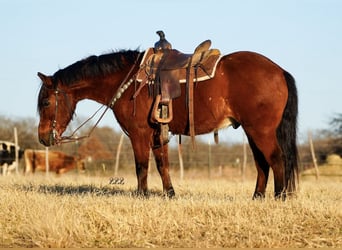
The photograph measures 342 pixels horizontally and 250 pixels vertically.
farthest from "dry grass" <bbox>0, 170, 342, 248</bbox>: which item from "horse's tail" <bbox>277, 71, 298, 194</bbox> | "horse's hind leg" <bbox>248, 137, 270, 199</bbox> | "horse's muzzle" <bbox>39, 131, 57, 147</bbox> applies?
"horse's muzzle" <bbox>39, 131, 57, 147</bbox>

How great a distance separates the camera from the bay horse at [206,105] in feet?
28.3

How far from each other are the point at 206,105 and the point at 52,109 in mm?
2638

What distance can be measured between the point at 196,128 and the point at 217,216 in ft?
7.69

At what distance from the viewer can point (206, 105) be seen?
8.90m

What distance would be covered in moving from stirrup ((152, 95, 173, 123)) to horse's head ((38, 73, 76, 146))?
1647 millimetres

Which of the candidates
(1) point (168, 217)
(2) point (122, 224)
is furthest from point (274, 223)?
(2) point (122, 224)

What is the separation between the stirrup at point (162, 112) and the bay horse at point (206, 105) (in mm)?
213

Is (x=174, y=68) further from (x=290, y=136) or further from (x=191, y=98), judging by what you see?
(x=290, y=136)

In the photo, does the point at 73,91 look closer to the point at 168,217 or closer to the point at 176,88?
the point at 176,88

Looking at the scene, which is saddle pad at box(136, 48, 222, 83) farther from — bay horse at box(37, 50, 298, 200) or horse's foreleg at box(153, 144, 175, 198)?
horse's foreleg at box(153, 144, 175, 198)

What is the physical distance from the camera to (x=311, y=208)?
23.4 feet

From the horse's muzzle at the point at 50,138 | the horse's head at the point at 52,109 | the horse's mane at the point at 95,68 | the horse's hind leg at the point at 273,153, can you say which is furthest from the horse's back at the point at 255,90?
the horse's muzzle at the point at 50,138

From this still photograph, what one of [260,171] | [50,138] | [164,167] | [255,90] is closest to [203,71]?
[255,90]

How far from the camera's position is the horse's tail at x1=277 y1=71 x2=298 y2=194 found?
28.6 ft
